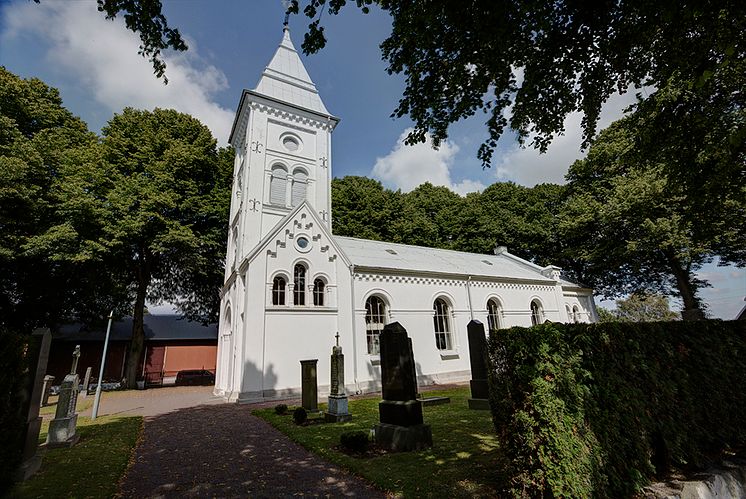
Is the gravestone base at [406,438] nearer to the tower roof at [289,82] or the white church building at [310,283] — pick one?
the white church building at [310,283]

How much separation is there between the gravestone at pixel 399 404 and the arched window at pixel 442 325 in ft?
37.8

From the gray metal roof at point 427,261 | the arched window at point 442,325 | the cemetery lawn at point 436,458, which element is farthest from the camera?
the arched window at point 442,325

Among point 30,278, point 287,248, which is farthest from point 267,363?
point 30,278

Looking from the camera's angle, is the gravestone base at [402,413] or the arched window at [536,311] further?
the arched window at [536,311]

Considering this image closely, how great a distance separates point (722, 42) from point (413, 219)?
88.4 ft

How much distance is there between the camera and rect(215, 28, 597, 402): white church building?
567 inches

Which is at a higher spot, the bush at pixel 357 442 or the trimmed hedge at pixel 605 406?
the trimmed hedge at pixel 605 406

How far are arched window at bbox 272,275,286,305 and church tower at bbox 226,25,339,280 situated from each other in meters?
2.65

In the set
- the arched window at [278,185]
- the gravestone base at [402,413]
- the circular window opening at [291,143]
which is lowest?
the gravestone base at [402,413]

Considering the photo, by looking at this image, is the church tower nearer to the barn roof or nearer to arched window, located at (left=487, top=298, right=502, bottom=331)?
arched window, located at (left=487, top=298, right=502, bottom=331)

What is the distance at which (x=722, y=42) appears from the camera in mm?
5770

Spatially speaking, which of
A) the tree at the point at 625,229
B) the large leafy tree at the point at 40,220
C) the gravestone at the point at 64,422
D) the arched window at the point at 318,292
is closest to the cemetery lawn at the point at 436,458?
the gravestone at the point at 64,422

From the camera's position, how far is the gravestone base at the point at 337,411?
31.4 feet

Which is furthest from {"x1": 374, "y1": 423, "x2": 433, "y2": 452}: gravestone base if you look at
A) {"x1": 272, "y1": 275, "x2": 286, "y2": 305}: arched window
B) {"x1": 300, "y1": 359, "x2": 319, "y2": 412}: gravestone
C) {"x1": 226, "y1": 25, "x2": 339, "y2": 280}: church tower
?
{"x1": 226, "y1": 25, "x2": 339, "y2": 280}: church tower
